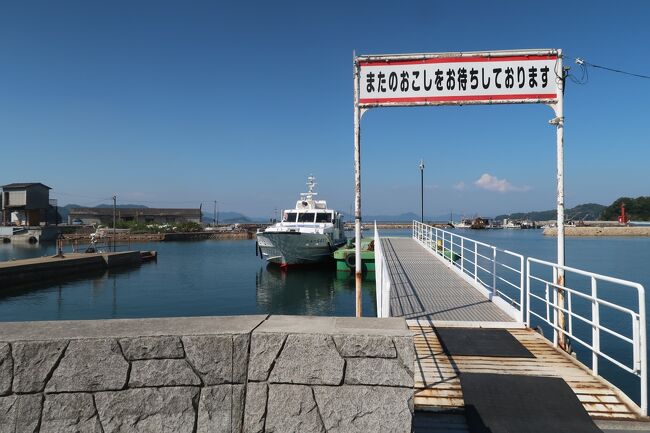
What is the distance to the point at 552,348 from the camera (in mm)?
5258

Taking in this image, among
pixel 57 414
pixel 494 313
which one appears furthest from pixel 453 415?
pixel 494 313

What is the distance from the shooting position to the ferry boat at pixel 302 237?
27703mm

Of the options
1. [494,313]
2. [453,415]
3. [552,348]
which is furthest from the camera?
[494,313]

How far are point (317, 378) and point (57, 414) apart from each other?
56.6 inches

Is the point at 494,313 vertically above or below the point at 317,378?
below

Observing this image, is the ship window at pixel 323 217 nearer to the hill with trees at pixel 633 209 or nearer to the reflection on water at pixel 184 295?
the reflection on water at pixel 184 295

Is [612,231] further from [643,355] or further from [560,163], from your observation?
[643,355]

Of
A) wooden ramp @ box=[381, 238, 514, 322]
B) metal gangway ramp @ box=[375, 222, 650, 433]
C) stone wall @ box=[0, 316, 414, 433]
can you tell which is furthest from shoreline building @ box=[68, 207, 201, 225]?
stone wall @ box=[0, 316, 414, 433]

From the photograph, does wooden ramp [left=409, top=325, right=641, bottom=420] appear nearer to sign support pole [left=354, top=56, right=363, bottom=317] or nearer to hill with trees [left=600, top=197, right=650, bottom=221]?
sign support pole [left=354, top=56, right=363, bottom=317]

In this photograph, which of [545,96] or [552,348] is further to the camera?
Result: [545,96]

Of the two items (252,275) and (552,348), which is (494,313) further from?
(252,275)

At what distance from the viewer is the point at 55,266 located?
2816 centimetres

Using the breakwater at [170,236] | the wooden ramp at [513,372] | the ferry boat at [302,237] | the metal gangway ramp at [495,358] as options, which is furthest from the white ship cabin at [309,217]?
the breakwater at [170,236]

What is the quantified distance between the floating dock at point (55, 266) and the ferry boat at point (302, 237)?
12524mm
